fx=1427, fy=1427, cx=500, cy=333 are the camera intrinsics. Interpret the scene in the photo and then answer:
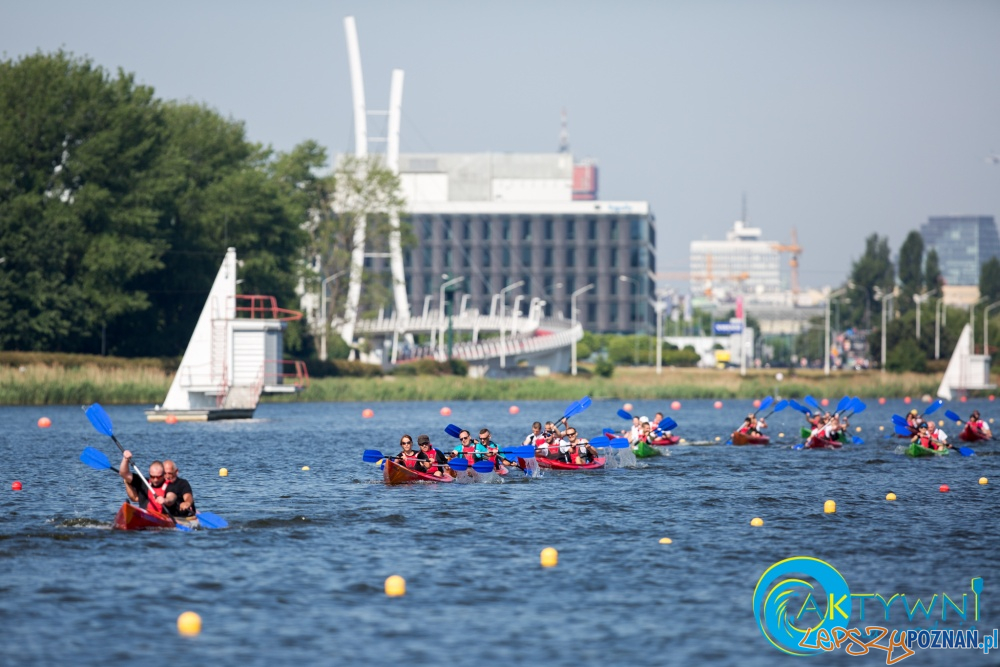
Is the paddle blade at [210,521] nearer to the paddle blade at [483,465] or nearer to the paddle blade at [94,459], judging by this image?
the paddle blade at [94,459]

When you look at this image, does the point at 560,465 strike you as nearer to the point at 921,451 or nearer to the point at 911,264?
the point at 921,451

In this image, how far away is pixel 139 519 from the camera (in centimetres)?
2609

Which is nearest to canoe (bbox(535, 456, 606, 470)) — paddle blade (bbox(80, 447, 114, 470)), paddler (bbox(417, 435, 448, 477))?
paddler (bbox(417, 435, 448, 477))

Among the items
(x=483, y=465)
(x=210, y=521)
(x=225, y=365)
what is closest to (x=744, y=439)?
(x=483, y=465)

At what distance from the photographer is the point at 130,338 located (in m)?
89.5

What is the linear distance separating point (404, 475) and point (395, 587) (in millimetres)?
14635

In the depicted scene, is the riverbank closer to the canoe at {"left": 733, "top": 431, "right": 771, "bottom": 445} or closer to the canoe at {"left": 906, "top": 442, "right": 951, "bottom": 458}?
the canoe at {"left": 733, "top": 431, "right": 771, "bottom": 445}

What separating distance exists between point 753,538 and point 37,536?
516 inches

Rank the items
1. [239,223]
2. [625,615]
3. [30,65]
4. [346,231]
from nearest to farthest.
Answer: [625,615]
[30,65]
[239,223]
[346,231]

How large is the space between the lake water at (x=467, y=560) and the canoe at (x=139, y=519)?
0.88 ft

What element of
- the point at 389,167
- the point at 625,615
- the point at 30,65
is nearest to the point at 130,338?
the point at 30,65

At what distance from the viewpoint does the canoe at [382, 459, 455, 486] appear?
3500 centimetres

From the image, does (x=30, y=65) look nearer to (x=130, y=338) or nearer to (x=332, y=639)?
(x=130, y=338)

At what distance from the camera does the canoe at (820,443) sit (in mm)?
52406
